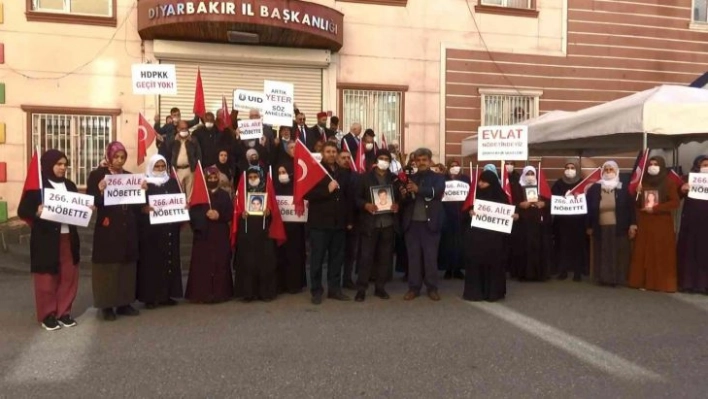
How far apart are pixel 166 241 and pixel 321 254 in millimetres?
1861

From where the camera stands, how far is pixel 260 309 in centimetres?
758

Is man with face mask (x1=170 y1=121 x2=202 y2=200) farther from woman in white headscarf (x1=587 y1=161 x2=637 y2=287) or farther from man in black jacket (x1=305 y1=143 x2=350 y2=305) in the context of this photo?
woman in white headscarf (x1=587 y1=161 x2=637 y2=287)

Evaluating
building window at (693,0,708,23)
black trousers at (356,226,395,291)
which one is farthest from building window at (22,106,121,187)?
building window at (693,0,708,23)

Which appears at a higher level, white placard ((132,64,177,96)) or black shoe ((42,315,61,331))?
white placard ((132,64,177,96))

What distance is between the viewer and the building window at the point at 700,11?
17.5 metres

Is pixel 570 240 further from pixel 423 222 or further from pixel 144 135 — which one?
pixel 144 135

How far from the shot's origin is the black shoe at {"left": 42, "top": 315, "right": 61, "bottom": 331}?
261 inches

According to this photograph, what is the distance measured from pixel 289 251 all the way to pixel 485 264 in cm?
250

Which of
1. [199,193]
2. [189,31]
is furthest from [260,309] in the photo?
[189,31]

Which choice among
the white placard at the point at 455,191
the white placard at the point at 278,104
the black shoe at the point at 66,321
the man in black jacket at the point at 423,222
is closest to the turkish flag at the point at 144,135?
the white placard at the point at 278,104

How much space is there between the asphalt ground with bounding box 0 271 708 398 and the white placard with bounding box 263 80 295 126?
286cm

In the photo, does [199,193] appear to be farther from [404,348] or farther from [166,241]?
[404,348]

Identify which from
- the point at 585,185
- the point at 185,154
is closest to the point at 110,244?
the point at 185,154

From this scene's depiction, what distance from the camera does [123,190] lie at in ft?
23.0
